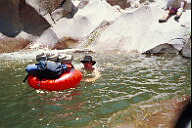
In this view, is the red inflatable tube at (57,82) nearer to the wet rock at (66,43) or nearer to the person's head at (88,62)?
the person's head at (88,62)

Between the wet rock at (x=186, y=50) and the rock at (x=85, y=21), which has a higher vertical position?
the rock at (x=85, y=21)

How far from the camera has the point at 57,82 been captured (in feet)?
20.1

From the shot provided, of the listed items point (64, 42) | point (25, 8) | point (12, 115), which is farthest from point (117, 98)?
point (25, 8)

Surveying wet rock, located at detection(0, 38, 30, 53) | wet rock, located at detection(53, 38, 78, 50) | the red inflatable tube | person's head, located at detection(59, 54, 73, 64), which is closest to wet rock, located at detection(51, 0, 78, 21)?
wet rock, located at detection(53, 38, 78, 50)

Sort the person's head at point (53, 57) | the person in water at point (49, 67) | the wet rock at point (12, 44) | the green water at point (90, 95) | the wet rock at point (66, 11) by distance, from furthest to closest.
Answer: the wet rock at point (66, 11), the wet rock at point (12, 44), the person's head at point (53, 57), the person in water at point (49, 67), the green water at point (90, 95)

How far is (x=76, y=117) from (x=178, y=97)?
2272 mm

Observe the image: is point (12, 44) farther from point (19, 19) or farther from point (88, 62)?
point (88, 62)

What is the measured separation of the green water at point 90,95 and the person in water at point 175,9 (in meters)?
4.10

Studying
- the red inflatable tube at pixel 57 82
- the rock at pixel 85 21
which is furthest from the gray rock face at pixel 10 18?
the red inflatable tube at pixel 57 82

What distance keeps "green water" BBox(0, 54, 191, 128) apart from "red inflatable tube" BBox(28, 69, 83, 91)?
140mm

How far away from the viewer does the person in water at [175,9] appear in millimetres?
12148

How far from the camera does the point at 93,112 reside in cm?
489

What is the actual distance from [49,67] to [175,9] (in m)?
8.63

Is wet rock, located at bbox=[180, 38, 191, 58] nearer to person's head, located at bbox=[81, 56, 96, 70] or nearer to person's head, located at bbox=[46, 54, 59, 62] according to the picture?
person's head, located at bbox=[81, 56, 96, 70]
